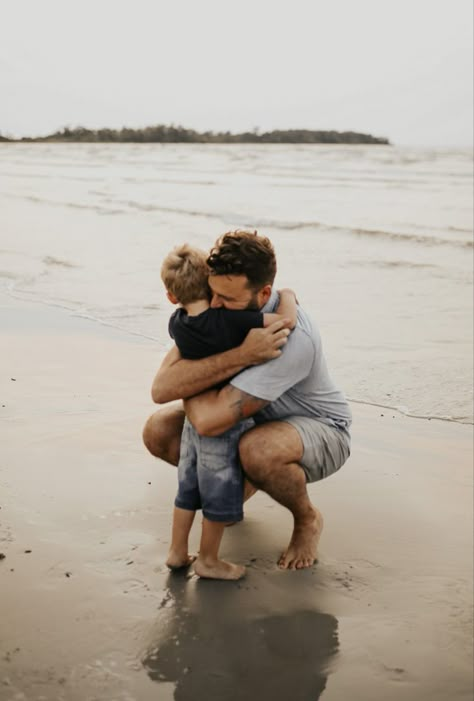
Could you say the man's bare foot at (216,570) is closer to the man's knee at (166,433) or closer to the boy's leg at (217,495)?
the boy's leg at (217,495)

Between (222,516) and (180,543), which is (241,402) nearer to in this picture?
(222,516)

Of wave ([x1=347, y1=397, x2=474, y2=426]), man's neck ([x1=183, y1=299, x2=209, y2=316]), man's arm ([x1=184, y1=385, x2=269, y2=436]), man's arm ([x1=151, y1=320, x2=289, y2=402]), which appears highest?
man's neck ([x1=183, y1=299, x2=209, y2=316])

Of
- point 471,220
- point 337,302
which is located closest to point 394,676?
point 337,302

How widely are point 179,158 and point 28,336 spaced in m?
31.8

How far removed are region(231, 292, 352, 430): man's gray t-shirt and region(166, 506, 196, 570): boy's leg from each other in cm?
49

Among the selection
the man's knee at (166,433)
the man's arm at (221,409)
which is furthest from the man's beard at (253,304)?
the man's knee at (166,433)

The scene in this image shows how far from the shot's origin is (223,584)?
324 cm

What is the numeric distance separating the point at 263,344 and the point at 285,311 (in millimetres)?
193

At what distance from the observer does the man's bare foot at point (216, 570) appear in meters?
3.26

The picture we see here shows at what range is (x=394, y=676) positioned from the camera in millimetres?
2734

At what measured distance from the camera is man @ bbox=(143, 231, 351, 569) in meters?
3.26

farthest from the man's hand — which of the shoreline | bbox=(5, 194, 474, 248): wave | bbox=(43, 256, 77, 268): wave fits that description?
bbox=(5, 194, 474, 248): wave

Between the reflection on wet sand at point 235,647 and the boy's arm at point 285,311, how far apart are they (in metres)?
0.95

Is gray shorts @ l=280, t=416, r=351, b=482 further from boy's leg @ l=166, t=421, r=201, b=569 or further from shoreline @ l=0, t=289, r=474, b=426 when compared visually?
shoreline @ l=0, t=289, r=474, b=426
